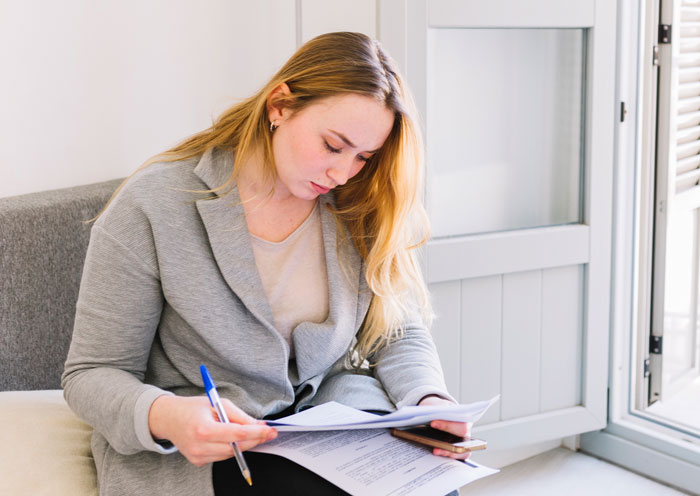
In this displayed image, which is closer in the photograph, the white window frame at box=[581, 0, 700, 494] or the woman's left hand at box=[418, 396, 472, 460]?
the woman's left hand at box=[418, 396, 472, 460]

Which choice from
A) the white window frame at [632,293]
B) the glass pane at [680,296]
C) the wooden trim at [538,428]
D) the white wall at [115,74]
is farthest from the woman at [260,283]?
the glass pane at [680,296]

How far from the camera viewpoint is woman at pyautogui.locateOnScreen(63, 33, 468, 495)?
104 centimetres

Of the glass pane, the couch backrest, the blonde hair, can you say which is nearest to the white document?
the blonde hair

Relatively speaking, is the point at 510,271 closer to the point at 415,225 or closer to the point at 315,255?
the point at 415,225

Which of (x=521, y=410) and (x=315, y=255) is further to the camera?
(x=521, y=410)

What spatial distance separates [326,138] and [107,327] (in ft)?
1.32

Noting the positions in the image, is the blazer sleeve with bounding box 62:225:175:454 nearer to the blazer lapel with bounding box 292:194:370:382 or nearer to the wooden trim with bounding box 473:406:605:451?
the blazer lapel with bounding box 292:194:370:382

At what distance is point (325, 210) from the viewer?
51.3 inches

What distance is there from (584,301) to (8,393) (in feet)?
4.81

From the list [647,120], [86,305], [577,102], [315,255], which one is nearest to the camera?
[86,305]

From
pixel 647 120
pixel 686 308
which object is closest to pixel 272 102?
→ pixel 647 120

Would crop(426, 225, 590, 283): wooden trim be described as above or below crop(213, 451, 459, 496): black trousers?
above

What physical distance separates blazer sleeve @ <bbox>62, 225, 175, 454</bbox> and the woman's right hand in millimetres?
54

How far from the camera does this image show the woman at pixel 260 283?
1.04 meters
